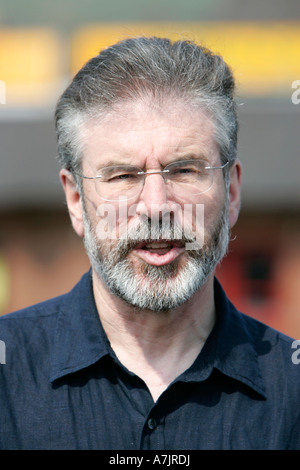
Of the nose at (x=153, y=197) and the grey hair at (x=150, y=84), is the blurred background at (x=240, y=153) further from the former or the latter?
the nose at (x=153, y=197)

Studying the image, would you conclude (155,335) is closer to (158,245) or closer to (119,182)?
(158,245)

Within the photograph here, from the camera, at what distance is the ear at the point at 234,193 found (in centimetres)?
299

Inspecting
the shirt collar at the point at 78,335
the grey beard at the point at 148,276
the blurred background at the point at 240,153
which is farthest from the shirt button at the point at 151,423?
the blurred background at the point at 240,153

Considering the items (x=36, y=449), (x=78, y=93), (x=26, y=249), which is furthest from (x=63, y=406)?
(x=26, y=249)

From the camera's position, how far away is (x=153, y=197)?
2.59m

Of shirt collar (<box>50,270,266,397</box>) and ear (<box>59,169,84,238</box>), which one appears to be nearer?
shirt collar (<box>50,270,266,397</box>)

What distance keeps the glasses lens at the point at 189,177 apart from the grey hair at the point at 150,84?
0.15 m

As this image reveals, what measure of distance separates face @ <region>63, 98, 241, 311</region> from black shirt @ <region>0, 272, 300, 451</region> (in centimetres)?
24

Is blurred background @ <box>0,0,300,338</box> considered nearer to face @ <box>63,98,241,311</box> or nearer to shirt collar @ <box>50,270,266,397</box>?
shirt collar @ <box>50,270,266,397</box>

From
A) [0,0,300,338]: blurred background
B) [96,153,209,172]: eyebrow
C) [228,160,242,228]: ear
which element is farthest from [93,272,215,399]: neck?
[0,0,300,338]: blurred background

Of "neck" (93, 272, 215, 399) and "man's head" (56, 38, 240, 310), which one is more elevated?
"man's head" (56, 38, 240, 310)

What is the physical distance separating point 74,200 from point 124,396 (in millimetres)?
837

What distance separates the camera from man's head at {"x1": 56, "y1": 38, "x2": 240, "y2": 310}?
264 cm

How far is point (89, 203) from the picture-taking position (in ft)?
9.20
